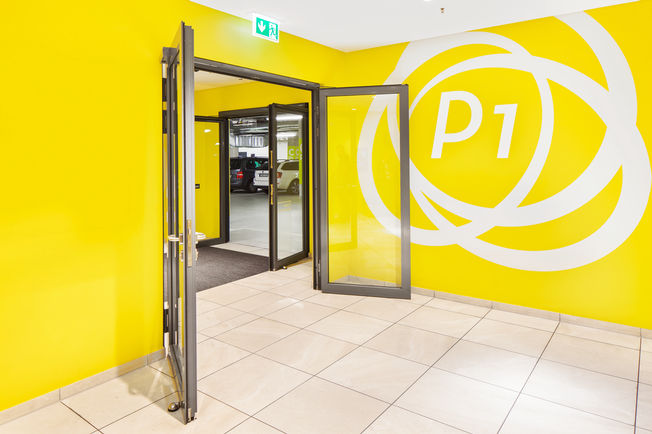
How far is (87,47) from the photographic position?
277 cm

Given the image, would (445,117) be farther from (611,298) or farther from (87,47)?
(87,47)

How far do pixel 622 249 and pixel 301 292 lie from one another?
3245mm

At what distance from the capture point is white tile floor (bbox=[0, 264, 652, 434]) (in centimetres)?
246

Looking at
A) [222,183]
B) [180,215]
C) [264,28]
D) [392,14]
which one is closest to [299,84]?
[264,28]

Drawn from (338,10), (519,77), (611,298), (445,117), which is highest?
(338,10)

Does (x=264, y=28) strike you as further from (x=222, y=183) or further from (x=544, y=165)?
(x=222, y=183)

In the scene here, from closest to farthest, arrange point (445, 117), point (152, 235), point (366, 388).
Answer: point (366, 388), point (152, 235), point (445, 117)

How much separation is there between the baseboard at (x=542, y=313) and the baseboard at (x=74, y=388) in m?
3.00

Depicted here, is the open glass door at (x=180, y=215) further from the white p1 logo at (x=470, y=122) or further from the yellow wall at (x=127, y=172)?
the white p1 logo at (x=470, y=122)

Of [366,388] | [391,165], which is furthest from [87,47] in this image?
[391,165]

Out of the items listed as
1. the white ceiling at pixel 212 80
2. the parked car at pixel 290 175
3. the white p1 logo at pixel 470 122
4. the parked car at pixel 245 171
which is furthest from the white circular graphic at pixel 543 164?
the parked car at pixel 245 171

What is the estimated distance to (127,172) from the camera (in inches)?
119

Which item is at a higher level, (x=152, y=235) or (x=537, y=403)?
(x=152, y=235)

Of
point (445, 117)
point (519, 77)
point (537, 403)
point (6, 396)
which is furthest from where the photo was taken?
point (445, 117)
